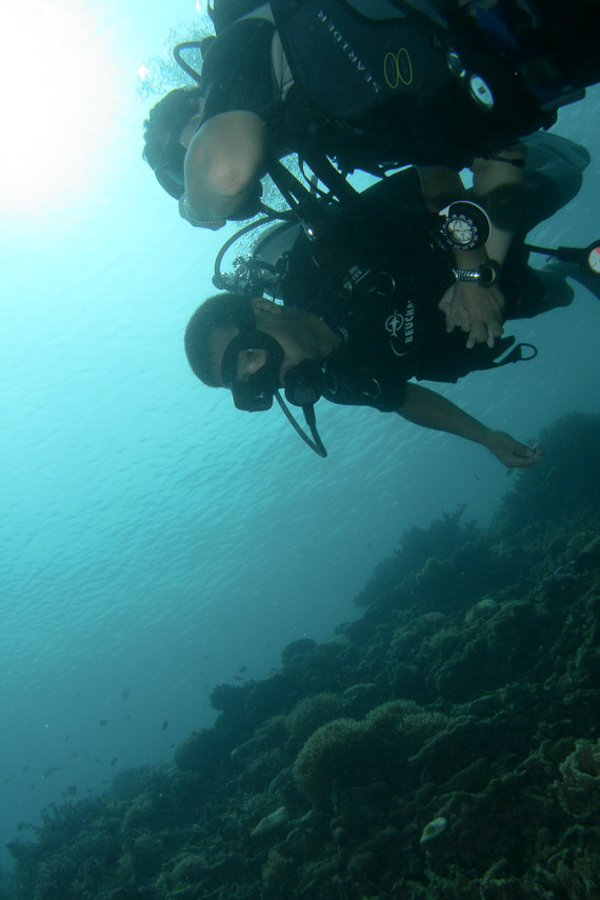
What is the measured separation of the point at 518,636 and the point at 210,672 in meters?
79.6

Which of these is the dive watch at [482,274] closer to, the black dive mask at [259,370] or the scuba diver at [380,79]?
the scuba diver at [380,79]

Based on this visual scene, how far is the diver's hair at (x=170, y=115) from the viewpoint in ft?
9.51

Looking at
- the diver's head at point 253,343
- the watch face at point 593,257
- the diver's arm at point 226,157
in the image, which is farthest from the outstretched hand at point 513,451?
the diver's arm at point 226,157

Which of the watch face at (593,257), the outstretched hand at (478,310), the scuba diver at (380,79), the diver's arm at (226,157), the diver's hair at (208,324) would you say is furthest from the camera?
the diver's hair at (208,324)

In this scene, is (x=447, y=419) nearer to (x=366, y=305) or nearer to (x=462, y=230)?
(x=366, y=305)

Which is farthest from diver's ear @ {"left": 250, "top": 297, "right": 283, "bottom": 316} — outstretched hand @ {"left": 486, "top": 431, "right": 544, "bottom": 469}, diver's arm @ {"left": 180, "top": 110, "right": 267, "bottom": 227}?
outstretched hand @ {"left": 486, "top": 431, "right": 544, "bottom": 469}

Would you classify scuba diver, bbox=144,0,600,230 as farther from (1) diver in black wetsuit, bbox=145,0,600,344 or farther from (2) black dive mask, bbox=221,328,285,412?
(2) black dive mask, bbox=221,328,285,412

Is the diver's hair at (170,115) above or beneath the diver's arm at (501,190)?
above

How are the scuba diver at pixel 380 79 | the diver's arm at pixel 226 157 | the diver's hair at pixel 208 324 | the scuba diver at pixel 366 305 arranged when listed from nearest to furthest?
1. the scuba diver at pixel 380 79
2. the diver's arm at pixel 226 157
3. the scuba diver at pixel 366 305
4. the diver's hair at pixel 208 324

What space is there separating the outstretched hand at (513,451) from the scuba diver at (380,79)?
2.22m

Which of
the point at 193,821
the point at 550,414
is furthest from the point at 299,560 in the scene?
the point at 193,821

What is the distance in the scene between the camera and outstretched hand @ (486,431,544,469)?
3657 millimetres

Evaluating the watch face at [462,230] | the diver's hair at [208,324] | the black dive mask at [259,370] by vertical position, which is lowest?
the watch face at [462,230]

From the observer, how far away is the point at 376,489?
158 feet
